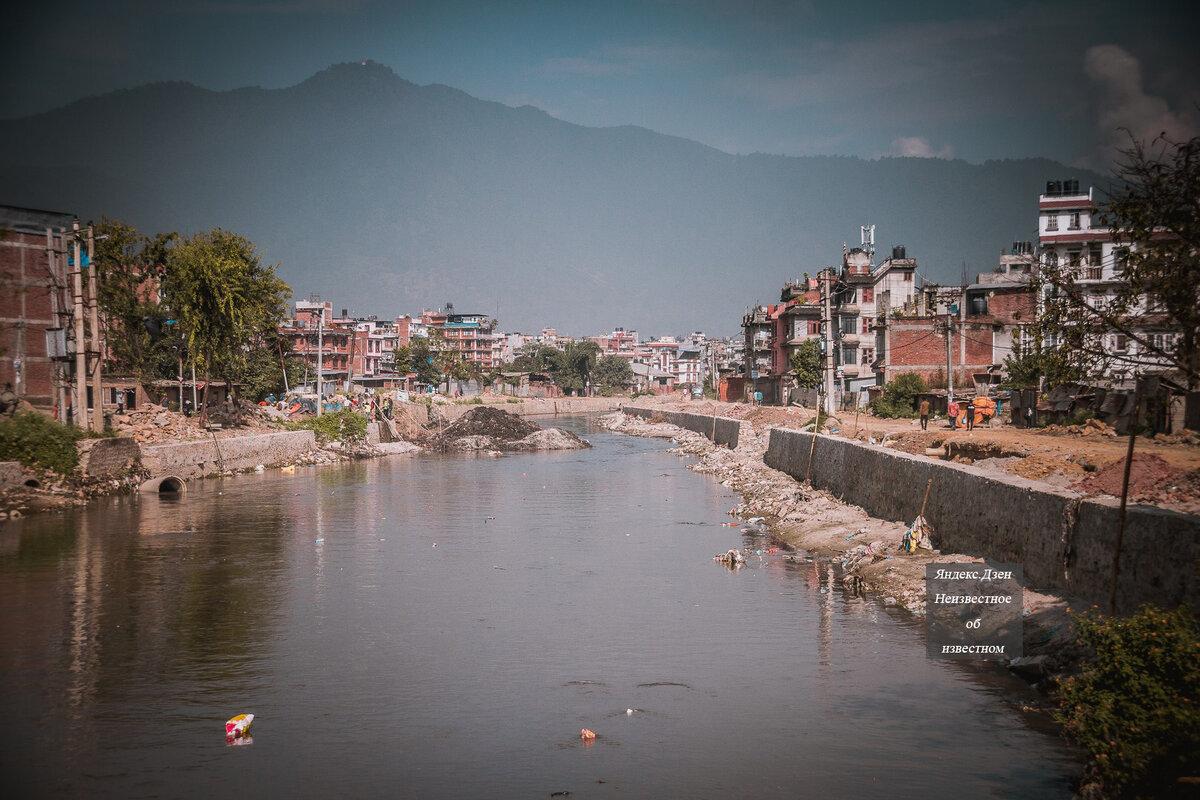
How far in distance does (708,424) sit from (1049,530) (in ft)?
167

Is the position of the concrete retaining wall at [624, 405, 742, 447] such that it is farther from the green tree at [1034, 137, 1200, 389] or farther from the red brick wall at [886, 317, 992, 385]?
the green tree at [1034, 137, 1200, 389]

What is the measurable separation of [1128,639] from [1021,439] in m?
18.0

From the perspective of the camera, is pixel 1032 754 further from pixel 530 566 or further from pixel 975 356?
pixel 975 356

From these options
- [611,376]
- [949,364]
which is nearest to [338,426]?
[949,364]

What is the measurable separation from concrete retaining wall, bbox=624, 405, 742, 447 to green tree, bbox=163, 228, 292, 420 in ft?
85.4

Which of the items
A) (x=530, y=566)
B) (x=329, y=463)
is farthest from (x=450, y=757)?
(x=329, y=463)

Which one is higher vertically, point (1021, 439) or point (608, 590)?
point (1021, 439)

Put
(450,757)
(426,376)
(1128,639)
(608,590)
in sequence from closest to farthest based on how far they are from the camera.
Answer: (1128,639) < (450,757) < (608,590) < (426,376)

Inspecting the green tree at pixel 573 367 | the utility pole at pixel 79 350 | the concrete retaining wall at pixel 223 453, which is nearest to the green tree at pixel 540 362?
the green tree at pixel 573 367

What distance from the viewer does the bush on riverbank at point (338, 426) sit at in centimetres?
4762

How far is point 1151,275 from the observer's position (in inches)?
325

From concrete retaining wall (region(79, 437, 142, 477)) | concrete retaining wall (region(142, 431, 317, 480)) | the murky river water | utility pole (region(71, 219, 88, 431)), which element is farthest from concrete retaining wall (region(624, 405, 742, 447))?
the murky river water

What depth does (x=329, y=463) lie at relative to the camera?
45.4m

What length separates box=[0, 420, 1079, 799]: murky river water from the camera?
8953 millimetres
